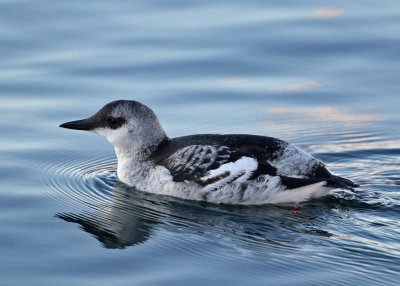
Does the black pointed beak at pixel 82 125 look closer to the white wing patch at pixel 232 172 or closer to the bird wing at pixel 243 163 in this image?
the bird wing at pixel 243 163

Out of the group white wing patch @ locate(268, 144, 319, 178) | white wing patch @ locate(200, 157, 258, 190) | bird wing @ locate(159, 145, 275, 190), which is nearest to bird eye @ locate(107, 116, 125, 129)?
bird wing @ locate(159, 145, 275, 190)

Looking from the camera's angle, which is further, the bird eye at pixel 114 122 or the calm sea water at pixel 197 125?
the bird eye at pixel 114 122

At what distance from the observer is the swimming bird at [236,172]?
31.1 feet

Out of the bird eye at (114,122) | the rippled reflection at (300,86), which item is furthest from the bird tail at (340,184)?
the rippled reflection at (300,86)

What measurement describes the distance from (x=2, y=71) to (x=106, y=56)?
1.62 m

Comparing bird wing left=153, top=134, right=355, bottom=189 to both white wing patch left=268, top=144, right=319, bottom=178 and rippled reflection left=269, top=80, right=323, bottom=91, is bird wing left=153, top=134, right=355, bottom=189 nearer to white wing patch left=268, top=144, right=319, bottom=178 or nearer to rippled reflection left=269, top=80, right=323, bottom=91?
white wing patch left=268, top=144, right=319, bottom=178

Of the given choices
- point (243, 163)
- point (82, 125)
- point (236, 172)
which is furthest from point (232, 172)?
point (82, 125)

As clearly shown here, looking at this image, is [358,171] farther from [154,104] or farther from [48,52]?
[48,52]

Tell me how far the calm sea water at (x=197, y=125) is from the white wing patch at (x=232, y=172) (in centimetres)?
31

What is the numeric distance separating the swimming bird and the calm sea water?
0.17 meters

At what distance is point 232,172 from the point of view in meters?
9.53

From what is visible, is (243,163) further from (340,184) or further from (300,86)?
(300,86)

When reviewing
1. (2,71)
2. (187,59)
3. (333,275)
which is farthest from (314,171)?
(2,71)

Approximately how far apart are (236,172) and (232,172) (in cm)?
4
